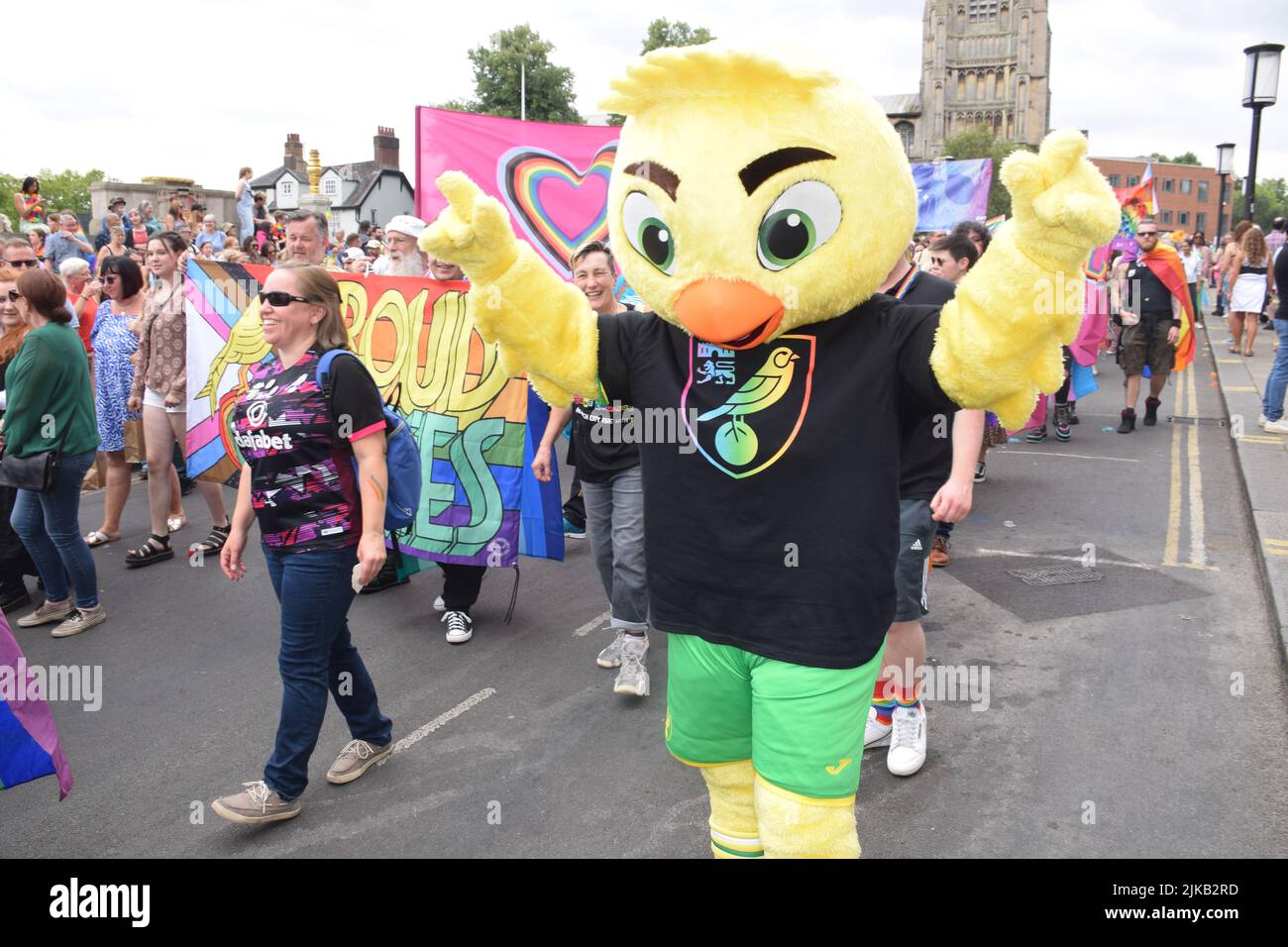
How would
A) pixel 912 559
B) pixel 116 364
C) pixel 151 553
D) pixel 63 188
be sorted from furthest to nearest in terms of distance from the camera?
pixel 63 188 → pixel 116 364 → pixel 151 553 → pixel 912 559

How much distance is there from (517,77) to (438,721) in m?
53.6

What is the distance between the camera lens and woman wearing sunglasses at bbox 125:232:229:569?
646 cm

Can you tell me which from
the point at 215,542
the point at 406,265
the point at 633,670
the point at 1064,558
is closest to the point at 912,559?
the point at 633,670

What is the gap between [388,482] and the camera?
11.3 feet

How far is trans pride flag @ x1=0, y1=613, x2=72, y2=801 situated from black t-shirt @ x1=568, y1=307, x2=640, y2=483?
7.70 ft

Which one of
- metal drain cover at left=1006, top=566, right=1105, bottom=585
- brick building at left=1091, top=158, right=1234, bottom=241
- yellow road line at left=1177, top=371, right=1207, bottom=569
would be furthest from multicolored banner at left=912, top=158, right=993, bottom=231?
brick building at left=1091, top=158, right=1234, bottom=241

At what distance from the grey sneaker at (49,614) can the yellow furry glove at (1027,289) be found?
17.8ft

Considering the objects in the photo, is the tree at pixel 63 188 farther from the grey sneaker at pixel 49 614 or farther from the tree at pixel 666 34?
the grey sneaker at pixel 49 614

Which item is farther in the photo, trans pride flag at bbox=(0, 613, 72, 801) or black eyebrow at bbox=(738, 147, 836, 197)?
trans pride flag at bbox=(0, 613, 72, 801)

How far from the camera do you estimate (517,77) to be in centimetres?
5250

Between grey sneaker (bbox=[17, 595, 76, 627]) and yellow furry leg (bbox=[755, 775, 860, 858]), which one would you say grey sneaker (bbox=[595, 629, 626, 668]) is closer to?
yellow furry leg (bbox=[755, 775, 860, 858])

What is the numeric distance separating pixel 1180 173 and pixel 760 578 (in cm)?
11593

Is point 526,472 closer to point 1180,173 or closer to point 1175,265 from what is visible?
point 1175,265

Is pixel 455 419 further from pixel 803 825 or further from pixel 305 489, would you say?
pixel 803 825
